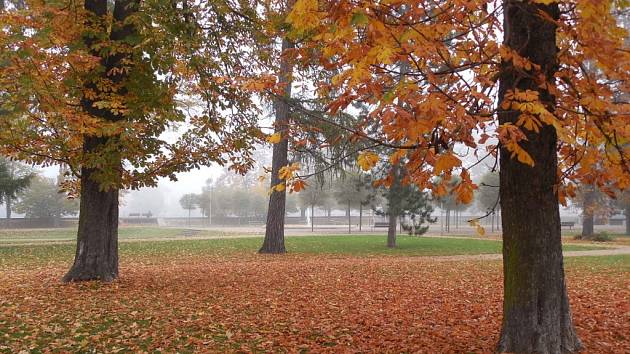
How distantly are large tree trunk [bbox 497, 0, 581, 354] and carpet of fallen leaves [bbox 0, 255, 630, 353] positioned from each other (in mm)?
664

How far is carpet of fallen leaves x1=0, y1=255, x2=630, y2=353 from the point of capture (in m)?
5.16

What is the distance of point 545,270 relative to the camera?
14.0 feet

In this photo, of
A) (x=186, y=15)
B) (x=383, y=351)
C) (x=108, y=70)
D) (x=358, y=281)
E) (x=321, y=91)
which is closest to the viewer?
(x=383, y=351)

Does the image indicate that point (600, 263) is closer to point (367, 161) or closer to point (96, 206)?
point (367, 161)

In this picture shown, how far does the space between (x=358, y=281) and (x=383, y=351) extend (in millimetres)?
4979

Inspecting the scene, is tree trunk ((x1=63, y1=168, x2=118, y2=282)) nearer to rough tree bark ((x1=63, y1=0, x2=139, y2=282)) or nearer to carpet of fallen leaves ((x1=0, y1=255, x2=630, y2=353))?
rough tree bark ((x1=63, y1=0, x2=139, y2=282))

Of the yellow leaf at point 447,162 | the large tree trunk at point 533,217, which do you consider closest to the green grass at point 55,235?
the large tree trunk at point 533,217

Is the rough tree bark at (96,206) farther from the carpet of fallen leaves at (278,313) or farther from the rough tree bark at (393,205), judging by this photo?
the rough tree bark at (393,205)

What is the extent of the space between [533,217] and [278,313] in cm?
377

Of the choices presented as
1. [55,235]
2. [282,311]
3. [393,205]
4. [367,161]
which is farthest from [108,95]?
[55,235]

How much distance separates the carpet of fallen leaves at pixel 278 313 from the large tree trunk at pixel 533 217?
664 mm

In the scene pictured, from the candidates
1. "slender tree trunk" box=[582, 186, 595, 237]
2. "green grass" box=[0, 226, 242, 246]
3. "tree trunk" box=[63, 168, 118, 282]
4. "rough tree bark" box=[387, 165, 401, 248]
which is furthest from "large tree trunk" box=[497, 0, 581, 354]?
"slender tree trunk" box=[582, 186, 595, 237]

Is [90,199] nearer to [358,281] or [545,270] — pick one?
[358,281]

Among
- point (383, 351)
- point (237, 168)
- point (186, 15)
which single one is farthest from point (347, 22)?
point (237, 168)
